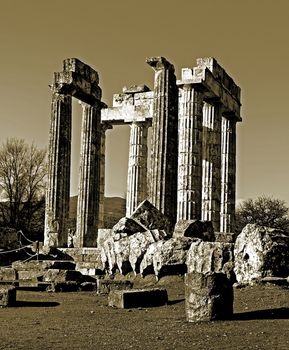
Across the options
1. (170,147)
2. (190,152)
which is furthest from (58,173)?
(190,152)

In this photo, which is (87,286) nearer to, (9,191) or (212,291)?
(212,291)

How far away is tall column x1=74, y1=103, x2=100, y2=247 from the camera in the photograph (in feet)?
87.0

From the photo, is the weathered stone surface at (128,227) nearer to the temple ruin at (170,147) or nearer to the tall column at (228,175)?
the temple ruin at (170,147)

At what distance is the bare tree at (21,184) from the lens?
44156mm

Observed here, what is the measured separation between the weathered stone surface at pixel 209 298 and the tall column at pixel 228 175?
19.4 m

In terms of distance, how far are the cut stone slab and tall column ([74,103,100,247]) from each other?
14.8 metres

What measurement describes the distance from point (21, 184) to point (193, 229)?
95.7 ft

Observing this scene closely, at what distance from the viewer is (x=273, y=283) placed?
39.2 feet

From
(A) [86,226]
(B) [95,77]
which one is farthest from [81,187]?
(B) [95,77]

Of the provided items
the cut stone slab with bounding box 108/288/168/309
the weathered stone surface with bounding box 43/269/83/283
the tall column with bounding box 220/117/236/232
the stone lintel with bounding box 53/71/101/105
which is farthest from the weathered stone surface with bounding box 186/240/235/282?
the tall column with bounding box 220/117/236/232

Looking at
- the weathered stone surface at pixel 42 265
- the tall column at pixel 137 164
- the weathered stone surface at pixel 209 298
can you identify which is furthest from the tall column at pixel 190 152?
the weathered stone surface at pixel 209 298

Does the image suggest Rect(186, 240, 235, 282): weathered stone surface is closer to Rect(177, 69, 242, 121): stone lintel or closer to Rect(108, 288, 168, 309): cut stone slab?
Rect(108, 288, 168, 309): cut stone slab

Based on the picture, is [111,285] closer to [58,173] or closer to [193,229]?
[193,229]

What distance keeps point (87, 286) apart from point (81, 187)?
36.7ft
